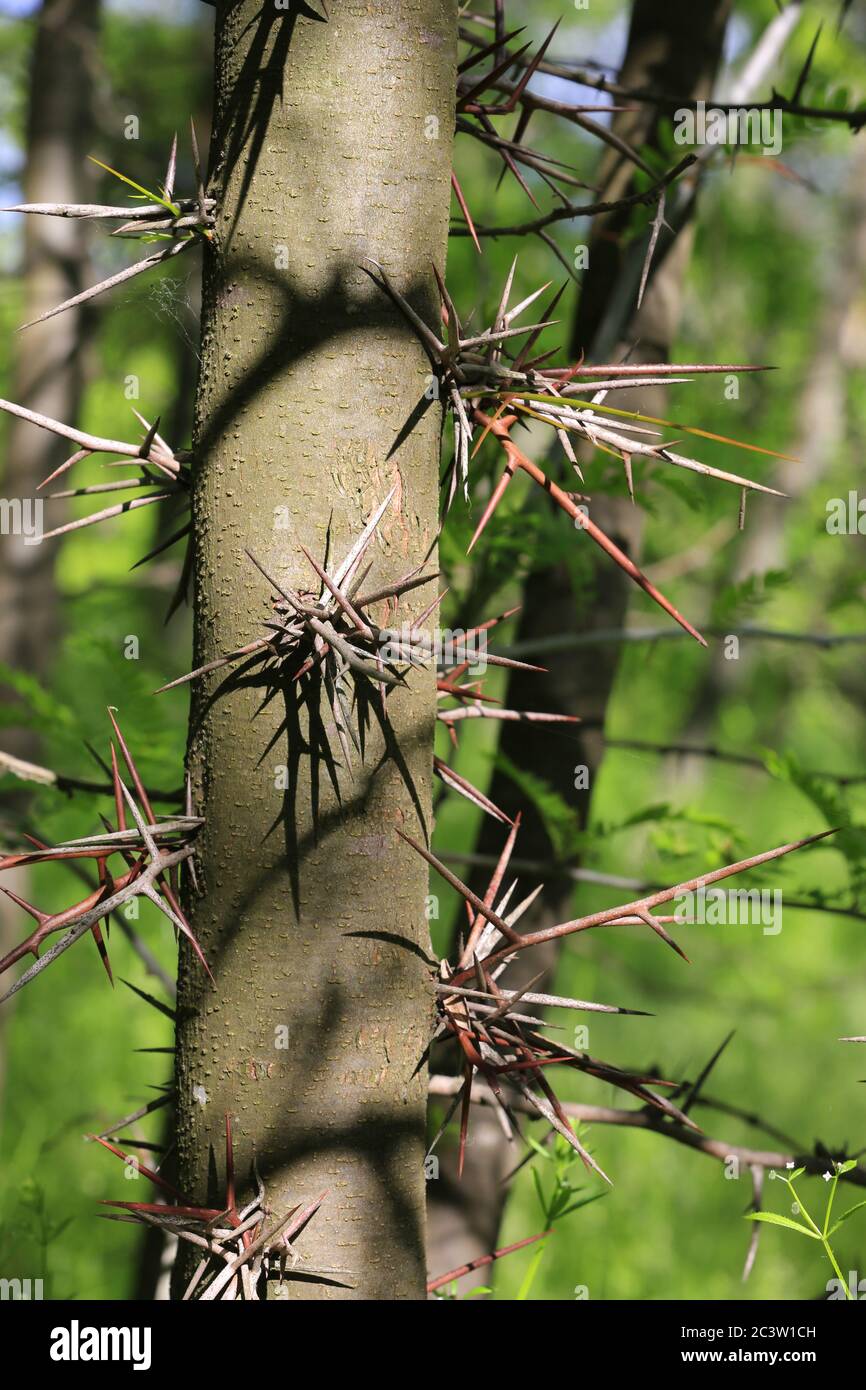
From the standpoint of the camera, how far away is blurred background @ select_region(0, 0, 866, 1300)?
6.51 ft

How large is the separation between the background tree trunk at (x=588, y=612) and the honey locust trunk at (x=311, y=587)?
112 cm

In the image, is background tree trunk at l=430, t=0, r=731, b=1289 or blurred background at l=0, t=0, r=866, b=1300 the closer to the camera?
blurred background at l=0, t=0, r=866, b=1300

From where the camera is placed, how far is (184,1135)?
3.38ft

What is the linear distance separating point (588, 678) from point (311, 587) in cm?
141

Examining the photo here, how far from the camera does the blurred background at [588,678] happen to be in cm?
198

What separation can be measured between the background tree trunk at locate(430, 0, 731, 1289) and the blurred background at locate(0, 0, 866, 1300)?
2cm

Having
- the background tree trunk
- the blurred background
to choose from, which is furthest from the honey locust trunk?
the background tree trunk

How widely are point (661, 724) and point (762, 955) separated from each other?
219cm

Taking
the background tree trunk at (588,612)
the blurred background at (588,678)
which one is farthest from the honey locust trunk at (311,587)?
the background tree trunk at (588,612)

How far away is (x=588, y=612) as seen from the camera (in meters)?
2.30

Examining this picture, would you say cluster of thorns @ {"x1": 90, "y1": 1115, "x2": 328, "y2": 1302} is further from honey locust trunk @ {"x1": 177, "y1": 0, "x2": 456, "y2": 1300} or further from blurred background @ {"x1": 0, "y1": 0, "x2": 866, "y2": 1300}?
blurred background @ {"x1": 0, "y1": 0, "x2": 866, "y2": 1300}

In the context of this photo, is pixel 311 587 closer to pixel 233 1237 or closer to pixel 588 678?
pixel 233 1237

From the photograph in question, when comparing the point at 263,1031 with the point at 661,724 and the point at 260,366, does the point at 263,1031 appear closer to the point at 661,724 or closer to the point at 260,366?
the point at 260,366
